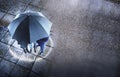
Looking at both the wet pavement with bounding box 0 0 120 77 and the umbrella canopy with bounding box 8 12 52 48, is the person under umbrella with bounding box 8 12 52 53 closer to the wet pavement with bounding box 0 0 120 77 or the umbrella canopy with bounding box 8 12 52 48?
Result: the umbrella canopy with bounding box 8 12 52 48

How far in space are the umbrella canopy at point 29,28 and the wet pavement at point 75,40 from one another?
113 cm

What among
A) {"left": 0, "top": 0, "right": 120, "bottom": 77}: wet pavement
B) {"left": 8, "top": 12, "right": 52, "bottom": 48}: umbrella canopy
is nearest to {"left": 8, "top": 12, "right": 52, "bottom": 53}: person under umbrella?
{"left": 8, "top": 12, "right": 52, "bottom": 48}: umbrella canopy

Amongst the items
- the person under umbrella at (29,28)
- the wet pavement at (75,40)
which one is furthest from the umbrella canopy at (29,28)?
the wet pavement at (75,40)

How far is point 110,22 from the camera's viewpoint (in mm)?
6062

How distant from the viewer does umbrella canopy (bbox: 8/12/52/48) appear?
412 cm

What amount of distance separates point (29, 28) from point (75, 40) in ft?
6.43

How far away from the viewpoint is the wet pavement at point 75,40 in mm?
5020

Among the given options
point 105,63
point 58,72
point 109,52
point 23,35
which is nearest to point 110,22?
point 109,52

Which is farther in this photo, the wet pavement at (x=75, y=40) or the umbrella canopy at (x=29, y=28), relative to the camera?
the wet pavement at (x=75, y=40)

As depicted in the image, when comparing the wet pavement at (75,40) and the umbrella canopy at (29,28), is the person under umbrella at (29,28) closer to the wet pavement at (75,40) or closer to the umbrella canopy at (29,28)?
the umbrella canopy at (29,28)

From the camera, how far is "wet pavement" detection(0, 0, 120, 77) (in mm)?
5020

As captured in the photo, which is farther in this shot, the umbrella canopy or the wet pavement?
the wet pavement

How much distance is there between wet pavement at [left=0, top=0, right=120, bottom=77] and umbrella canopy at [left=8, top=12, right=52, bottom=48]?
3.71ft

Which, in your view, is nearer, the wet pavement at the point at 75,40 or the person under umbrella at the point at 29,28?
the person under umbrella at the point at 29,28
